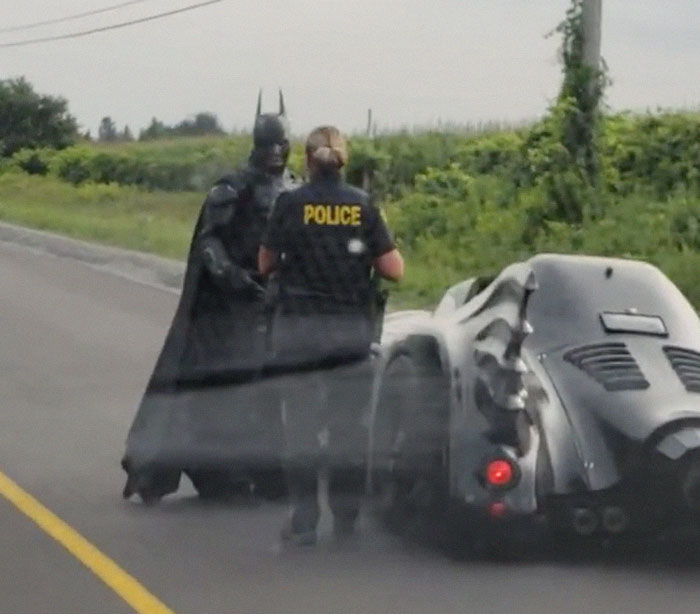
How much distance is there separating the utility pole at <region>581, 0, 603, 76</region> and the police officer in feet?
55.8

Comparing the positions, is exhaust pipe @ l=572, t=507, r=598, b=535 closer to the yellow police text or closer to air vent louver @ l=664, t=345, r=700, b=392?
air vent louver @ l=664, t=345, r=700, b=392

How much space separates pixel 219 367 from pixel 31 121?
8493 cm

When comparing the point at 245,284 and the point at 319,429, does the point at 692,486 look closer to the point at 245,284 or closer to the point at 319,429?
the point at 319,429

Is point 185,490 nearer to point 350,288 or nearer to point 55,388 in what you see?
point 350,288

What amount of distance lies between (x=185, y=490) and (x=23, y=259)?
68.2 ft

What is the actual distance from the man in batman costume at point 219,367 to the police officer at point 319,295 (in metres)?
0.74

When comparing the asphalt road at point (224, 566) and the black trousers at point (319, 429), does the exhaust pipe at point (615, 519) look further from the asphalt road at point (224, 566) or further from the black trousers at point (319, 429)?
the black trousers at point (319, 429)

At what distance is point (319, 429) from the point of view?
8445 millimetres

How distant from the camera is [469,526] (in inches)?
312

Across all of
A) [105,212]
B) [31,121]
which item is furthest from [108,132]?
[105,212]

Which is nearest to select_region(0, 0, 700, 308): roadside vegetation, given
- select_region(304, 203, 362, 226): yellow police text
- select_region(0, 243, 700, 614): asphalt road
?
select_region(0, 243, 700, 614): asphalt road

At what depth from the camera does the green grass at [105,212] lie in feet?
108

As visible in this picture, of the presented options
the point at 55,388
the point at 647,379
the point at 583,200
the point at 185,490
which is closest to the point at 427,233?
the point at 583,200

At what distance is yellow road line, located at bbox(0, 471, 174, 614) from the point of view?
7.46 meters
